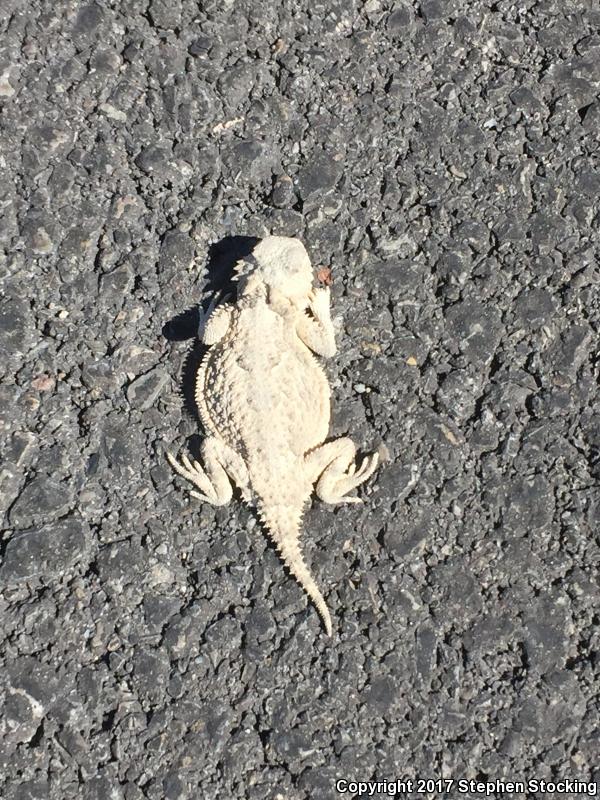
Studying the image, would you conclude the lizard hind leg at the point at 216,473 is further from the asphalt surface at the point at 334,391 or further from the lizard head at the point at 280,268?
the lizard head at the point at 280,268

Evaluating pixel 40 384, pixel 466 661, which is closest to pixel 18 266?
pixel 40 384

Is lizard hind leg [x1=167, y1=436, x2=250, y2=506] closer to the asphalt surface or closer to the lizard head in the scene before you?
the asphalt surface

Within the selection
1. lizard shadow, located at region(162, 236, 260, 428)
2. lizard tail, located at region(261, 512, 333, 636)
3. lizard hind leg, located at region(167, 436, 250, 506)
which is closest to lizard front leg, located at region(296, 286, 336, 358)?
lizard shadow, located at region(162, 236, 260, 428)

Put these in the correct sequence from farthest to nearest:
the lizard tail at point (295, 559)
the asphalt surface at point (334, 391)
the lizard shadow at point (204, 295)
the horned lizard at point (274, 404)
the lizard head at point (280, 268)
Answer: the lizard shadow at point (204, 295) < the lizard head at point (280, 268) < the horned lizard at point (274, 404) < the lizard tail at point (295, 559) < the asphalt surface at point (334, 391)

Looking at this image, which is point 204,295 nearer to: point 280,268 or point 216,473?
point 280,268

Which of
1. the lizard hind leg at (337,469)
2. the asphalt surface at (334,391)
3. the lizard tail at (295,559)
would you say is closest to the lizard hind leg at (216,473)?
the asphalt surface at (334,391)

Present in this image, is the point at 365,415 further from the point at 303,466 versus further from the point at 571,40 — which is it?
the point at 571,40
